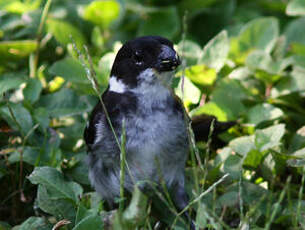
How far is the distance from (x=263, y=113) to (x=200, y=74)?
432 mm

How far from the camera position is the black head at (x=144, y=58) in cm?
257

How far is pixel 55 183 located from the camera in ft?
8.35

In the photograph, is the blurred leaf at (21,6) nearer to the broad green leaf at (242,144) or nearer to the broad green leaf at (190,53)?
the broad green leaf at (190,53)

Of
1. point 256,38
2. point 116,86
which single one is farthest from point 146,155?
point 256,38

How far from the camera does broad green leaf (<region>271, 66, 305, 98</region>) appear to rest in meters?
3.32

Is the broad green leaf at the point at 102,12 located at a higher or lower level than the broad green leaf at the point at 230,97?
higher

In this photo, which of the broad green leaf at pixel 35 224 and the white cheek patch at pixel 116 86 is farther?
the white cheek patch at pixel 116 86

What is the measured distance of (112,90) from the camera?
281 centimetres

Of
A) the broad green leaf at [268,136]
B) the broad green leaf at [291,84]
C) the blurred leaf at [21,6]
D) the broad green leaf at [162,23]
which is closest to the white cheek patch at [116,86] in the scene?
the broad green leaf at [268,136]

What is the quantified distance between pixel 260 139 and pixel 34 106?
1331 millimetres

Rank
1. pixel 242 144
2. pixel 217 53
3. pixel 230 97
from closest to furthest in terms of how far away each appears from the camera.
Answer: pixel 242 144
pixel 230 97
pixel 217 53

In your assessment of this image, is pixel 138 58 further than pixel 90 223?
Yes

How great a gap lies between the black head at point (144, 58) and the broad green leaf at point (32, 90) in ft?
2.36

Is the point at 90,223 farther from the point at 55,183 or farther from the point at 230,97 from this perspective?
the point at 230,97
